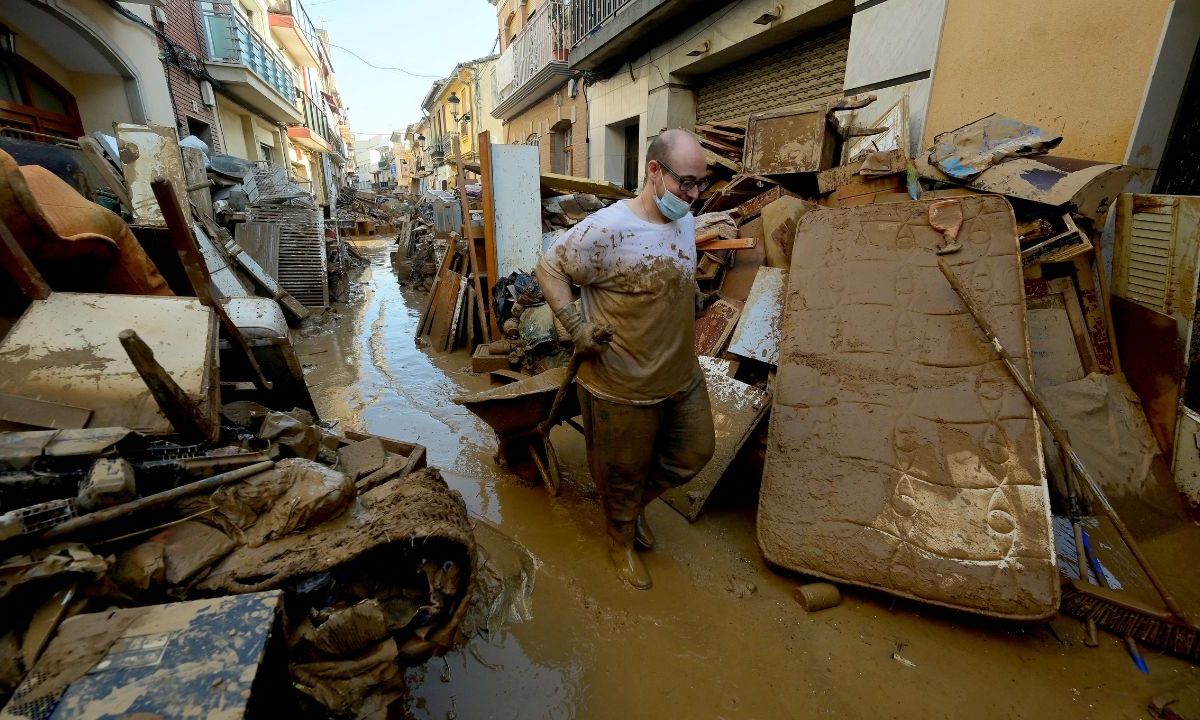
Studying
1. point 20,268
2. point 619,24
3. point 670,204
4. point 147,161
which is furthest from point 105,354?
point 619,24

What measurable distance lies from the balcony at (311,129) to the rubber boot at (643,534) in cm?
2345

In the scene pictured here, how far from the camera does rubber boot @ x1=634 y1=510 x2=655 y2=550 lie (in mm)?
2770

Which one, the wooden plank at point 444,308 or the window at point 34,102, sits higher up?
the window at point 34,102

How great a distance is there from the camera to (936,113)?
177 inches

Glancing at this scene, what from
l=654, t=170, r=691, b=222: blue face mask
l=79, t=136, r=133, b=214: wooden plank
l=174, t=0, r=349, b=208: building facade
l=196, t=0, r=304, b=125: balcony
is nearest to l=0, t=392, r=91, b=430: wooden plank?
l=654, t=170, r=691, b=222: blue face mask

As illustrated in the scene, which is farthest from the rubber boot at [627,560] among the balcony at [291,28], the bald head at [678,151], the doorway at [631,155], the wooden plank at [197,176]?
the balcony at [291,28]

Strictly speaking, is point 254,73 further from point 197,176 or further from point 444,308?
point 444,308

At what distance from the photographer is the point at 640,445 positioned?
240 centimetres

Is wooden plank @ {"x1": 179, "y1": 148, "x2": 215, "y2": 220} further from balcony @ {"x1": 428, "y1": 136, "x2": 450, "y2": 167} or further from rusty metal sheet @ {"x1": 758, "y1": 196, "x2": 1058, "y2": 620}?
balcony @ {"x1": 428, "y1": 136, "x2": 450, "y2": 167}

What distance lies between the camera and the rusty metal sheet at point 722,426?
3.01 m

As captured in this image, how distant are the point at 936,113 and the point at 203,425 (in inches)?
233

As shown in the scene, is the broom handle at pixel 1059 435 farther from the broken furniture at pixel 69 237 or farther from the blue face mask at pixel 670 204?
the broken furniture at pixel 69 237

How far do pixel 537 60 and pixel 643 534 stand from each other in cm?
1341

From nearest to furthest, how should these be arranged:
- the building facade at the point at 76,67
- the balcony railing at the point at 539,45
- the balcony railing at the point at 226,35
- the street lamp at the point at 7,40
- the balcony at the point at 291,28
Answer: the street lamp at the point at 7,40 → the building facade at the point at 76,67 → the balcony railing at the point at 539,45 → the balcony railing at the point at 226,35 → the balcony at the point at 291,28
